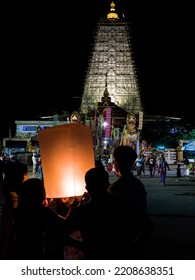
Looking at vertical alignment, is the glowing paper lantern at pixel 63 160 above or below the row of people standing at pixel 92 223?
above

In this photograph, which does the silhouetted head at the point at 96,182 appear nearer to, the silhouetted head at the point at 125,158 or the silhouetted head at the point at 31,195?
the silhouetted head at the point at 31,195

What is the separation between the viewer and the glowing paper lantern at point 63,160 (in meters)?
5.43

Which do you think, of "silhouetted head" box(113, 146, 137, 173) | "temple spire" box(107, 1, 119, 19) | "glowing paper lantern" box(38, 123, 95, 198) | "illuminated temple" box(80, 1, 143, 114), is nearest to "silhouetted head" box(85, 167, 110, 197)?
"silhouetted head" box(113, 146, 137, 173)

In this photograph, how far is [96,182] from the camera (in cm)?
396

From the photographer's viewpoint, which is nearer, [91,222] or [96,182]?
[91,222]

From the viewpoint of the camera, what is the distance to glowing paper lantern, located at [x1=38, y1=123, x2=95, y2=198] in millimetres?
5430

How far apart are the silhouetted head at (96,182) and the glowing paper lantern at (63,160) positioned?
140 centimetres

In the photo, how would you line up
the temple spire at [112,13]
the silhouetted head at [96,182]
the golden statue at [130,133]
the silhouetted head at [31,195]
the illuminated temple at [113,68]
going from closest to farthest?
the silhouetted head at [96,182], the silhouetted head at [31,195], the golden statue at [130,133], the illuminated temple at [113,68], the temple spire at [112,13]

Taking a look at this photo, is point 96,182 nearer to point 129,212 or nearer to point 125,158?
point 129,212

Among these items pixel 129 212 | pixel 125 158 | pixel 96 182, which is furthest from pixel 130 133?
pixel 129 212

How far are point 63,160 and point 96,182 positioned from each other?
1512 millimetres

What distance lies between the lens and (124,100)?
69.9 m

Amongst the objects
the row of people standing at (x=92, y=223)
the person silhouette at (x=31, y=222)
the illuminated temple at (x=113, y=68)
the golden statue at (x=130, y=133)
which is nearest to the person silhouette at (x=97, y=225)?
the row of people standing at (x=92, y=223)

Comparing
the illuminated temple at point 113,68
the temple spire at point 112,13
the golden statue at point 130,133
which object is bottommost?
the golden statue at point 130,133
